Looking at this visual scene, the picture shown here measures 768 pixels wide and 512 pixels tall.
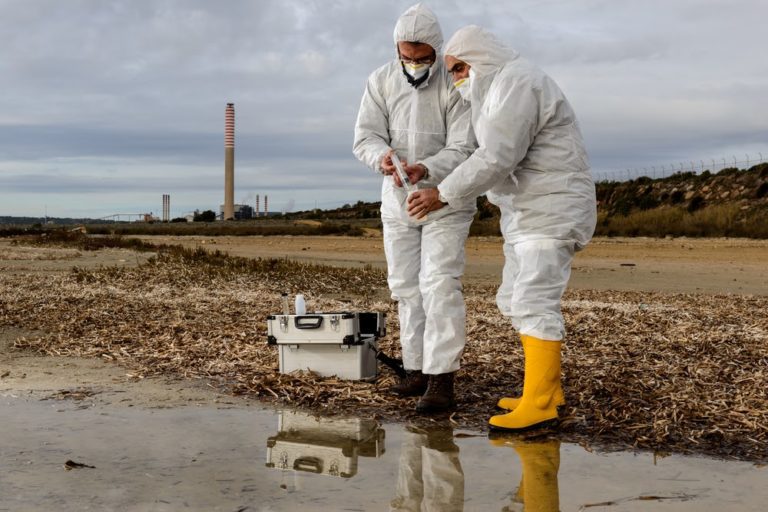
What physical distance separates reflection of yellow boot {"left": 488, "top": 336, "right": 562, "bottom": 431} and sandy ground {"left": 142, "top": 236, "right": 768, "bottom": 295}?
11.4 m

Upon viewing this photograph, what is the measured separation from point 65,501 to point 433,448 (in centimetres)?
182

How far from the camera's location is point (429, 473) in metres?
4.05

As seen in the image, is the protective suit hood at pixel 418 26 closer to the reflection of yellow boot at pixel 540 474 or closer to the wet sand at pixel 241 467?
the wet sand at pixel 241 467

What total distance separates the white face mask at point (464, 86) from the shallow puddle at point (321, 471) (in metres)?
1.93

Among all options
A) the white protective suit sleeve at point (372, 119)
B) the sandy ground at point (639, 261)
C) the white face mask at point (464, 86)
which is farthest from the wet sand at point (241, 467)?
the sandy ground at point (639, 261)

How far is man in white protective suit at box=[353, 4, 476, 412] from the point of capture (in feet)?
17.3

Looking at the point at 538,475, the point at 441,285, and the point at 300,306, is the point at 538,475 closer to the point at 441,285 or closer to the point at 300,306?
the point at 441,285

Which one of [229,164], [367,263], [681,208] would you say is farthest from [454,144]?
[229,164]

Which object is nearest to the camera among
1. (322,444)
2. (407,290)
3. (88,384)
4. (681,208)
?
(322,444)

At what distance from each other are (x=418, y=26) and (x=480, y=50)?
551mm

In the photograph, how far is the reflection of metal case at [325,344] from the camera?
6000 mm

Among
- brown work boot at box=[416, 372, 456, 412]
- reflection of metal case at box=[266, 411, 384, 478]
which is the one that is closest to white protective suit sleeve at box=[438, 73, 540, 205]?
brown work boot at box=[416, 372, 456, 412]

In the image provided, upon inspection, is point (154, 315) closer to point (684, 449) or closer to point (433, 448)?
point (433, 448)

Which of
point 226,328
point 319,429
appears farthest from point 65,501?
point 226,328
